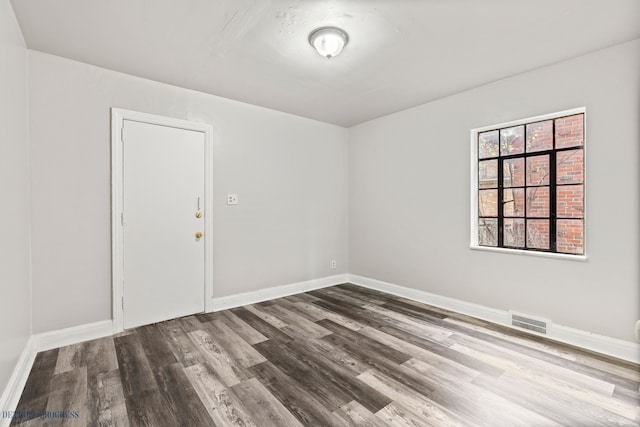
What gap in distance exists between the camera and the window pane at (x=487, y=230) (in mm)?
3593

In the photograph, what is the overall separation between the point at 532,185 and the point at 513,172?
18.7 inches

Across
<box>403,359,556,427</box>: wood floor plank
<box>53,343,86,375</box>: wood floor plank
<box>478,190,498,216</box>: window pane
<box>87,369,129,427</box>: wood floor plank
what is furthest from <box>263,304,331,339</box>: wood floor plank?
<box>478,190,498,216</box>: window pane

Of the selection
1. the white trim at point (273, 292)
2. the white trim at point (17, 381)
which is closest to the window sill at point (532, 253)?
the white trim at point (273, 292)

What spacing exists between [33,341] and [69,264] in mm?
650

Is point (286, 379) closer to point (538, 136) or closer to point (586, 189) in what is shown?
point (586, 189)

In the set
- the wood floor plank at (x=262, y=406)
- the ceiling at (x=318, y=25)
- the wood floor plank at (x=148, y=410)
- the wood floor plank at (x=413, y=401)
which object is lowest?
the wood floor plank at (x=262, y=406)

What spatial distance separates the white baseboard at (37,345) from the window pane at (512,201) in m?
4.29

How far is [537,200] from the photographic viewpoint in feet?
10.8

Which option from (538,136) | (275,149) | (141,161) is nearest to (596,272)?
(538,136)

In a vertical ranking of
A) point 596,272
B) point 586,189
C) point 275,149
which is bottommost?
point 596,272

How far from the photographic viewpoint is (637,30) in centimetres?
228

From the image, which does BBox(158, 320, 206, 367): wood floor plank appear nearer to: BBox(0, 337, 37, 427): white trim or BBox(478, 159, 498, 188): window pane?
BBox(0, 337, 37, 427): white trim

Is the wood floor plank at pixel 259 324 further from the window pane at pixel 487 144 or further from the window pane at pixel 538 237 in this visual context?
the window pane at pixel 538 237

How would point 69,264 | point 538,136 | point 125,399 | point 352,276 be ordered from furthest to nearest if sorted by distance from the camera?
point 352,276, point 538,136, point 69,264, point 125,399
